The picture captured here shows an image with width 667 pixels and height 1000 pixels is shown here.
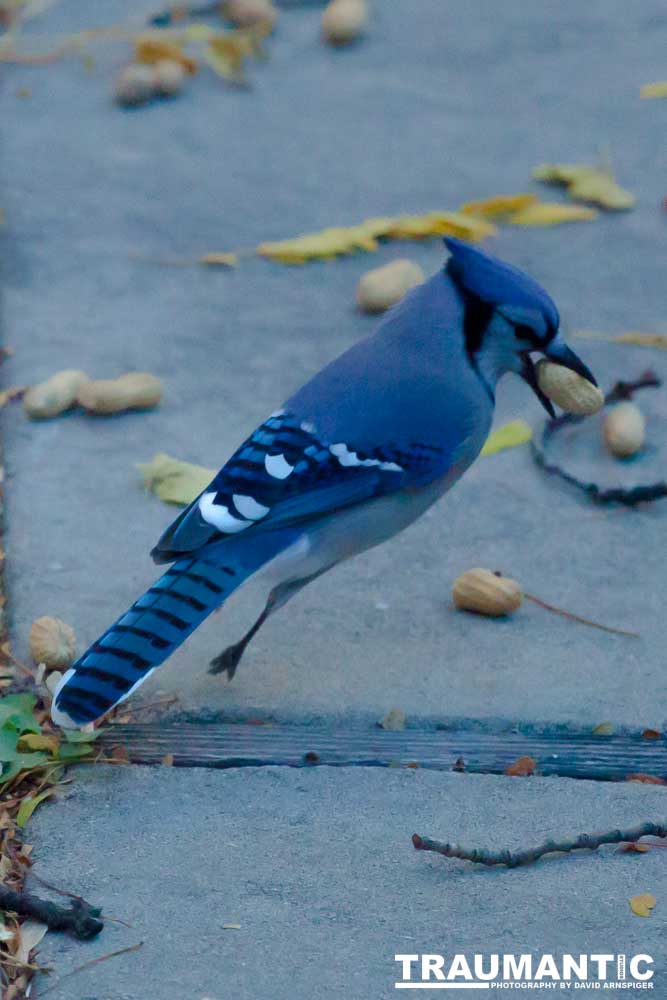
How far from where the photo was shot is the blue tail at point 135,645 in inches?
74.9

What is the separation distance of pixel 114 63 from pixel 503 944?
138 inches

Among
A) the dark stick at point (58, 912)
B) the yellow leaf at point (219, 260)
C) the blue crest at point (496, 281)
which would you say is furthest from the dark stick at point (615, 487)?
the dark stick at point (58, 912)

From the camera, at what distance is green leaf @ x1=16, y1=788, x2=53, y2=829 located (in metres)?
1.90

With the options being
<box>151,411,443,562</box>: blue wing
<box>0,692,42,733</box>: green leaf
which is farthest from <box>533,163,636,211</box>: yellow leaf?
<box>0,692,42,733</box>: green leaf

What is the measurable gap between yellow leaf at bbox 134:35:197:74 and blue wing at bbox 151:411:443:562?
2.56m

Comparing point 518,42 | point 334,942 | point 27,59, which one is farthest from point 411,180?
point 334,942

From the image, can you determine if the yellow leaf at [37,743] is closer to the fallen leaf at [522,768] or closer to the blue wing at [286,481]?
the blue wing at [286,481]

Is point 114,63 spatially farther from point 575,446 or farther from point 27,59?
point 575,446

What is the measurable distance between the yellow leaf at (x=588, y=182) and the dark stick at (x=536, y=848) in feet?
7.22

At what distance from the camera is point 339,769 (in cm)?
201

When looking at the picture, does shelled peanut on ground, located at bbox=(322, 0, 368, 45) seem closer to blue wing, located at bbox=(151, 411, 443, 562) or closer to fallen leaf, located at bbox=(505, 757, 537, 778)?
blue wing, located at bbox=(151, 411, 443, 562)

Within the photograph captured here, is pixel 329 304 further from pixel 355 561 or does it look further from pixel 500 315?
pixel 500 315

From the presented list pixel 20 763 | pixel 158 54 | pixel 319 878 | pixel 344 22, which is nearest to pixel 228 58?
pixel 158 54

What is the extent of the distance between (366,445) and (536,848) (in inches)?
25.4
